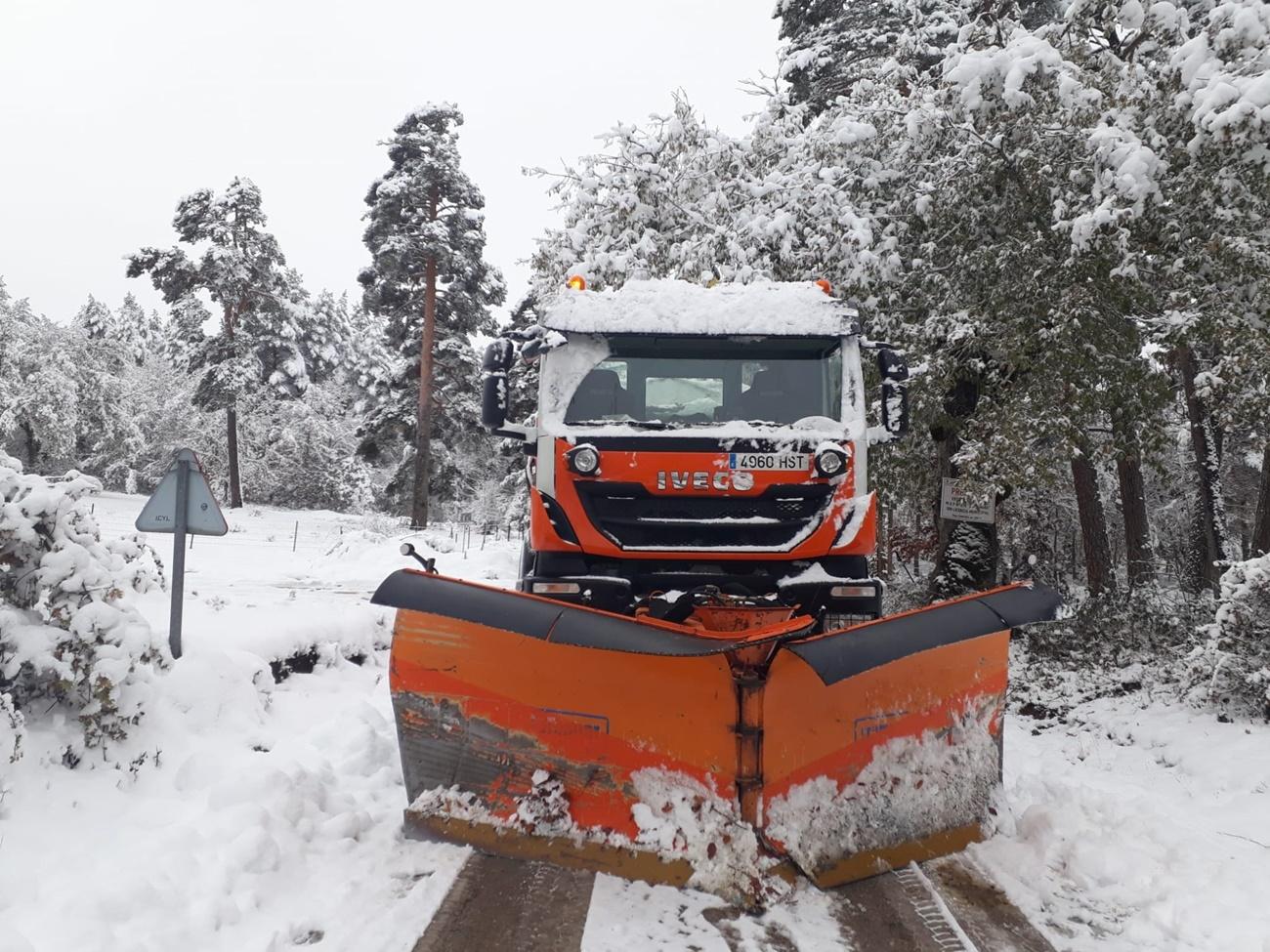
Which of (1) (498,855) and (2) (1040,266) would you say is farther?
(2) (1040,266)

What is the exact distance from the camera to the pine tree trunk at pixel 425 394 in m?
26.3

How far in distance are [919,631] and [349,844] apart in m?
2.63

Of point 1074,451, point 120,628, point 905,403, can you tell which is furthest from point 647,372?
point 1074,451

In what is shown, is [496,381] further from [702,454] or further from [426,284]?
[426,284]

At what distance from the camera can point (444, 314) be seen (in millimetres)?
27688

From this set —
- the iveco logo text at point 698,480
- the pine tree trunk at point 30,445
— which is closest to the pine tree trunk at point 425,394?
the pine tree trunk at point 30,445

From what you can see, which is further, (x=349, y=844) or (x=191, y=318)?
(x=191, y=318)

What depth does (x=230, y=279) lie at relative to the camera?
32.3 m

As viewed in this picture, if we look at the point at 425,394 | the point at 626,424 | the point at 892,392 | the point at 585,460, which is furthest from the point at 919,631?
the point at 425,394

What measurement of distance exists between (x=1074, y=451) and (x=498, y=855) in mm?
6092

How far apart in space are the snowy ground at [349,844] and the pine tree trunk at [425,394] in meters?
20.7

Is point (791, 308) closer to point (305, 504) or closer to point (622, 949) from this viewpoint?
point (622, 949)

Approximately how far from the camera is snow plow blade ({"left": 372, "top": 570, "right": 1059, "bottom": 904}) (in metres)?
3.33

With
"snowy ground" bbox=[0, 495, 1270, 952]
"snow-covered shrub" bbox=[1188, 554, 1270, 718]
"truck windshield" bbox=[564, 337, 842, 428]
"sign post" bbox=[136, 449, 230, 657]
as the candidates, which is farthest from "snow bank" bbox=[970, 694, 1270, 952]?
"sign post" bbox=[136, 449, 230, 657]
